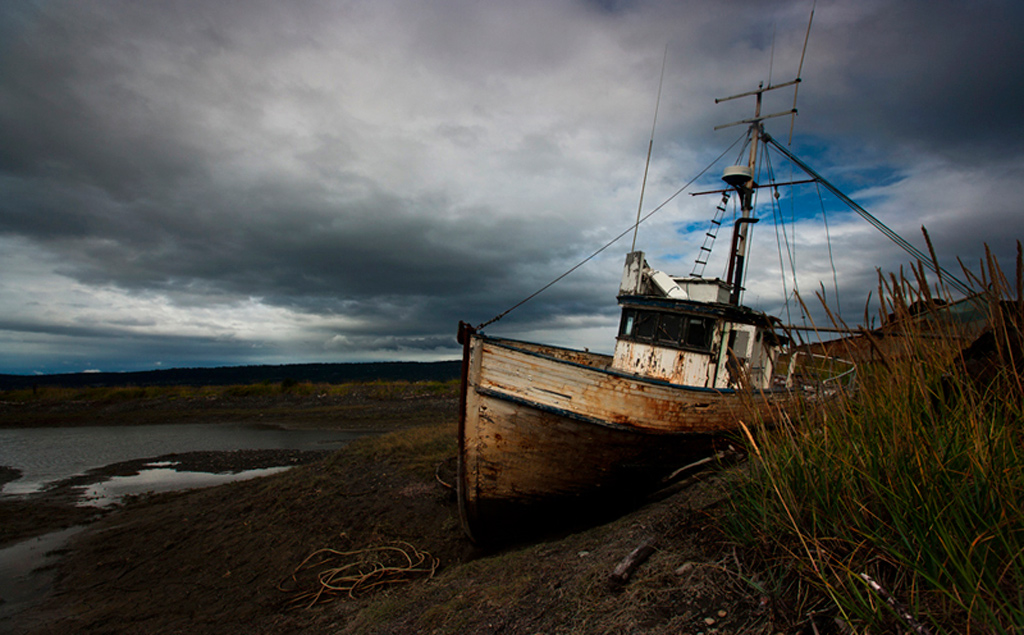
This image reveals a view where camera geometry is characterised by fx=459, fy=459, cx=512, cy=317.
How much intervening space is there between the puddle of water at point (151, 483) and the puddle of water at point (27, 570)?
6.24ft

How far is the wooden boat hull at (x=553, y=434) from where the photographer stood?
6121 mm

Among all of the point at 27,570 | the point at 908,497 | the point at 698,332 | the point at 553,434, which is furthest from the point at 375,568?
the point at 698,332

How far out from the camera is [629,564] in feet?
10.6

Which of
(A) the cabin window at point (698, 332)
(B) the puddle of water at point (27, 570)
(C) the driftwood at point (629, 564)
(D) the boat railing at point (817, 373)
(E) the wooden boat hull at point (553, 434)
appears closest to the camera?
(D) the boat railing at point (817, 373)

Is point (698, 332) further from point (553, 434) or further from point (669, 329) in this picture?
point (553, 434)

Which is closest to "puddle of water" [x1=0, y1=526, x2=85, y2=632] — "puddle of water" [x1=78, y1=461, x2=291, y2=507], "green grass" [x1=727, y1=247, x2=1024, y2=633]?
"puddle of water" [x1=78, y1=461, x2=291, y2=507]

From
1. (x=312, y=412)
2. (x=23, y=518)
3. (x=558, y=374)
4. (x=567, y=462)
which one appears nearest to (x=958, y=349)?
(x=558, y=374)

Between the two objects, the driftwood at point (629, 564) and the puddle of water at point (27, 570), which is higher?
the driftwood at point (629, 564)

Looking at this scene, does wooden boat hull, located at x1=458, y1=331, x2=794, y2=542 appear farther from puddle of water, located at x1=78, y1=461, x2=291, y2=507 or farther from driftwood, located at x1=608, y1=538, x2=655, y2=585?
puddle of water, located at x1=78, y1=461, x2=291, y2=507

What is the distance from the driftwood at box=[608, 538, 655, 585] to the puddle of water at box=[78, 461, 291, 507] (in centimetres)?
1109

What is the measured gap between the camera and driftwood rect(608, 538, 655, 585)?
318 centimetres

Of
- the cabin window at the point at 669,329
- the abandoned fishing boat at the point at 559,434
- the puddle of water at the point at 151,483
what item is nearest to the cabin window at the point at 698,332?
the cabin window at the point at 669,329

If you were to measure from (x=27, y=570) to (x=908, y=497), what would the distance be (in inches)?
412

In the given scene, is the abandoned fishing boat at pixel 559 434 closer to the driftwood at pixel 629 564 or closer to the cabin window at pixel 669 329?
the cabin window at pixel 669 329
